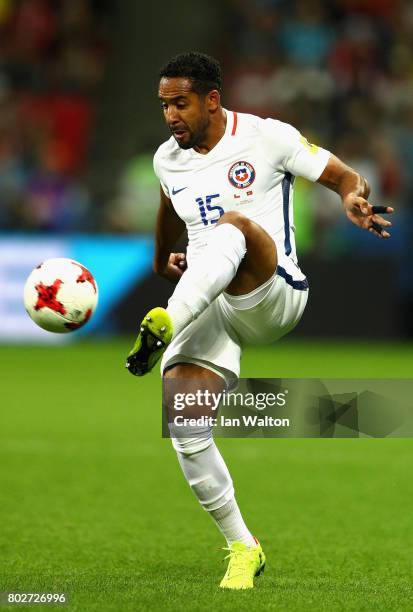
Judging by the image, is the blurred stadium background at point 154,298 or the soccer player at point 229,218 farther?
the blurred stadium background at point 154,298

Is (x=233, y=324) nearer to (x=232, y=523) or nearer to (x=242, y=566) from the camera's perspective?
(x=232, y=523)

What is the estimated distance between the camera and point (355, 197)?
4.30m

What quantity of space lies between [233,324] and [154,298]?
338 inches

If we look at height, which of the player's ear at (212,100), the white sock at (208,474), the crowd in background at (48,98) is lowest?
the white sock at (208,474)

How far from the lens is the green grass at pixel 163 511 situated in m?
4.43

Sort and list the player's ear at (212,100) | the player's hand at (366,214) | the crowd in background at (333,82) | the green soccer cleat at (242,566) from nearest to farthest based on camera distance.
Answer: the player's hand at (366,214) < the green soccer cleat at (242,566) < the player's ear at (212,100) < the crowd in background at (333,82)

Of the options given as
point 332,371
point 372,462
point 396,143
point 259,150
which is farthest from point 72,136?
point 259,150

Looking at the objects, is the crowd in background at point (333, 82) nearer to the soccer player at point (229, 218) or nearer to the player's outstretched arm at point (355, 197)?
the soccer player at point (229, 218)

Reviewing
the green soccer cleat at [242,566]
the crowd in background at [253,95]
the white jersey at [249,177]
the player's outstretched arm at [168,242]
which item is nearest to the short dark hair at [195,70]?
the white jersey at [249,177]

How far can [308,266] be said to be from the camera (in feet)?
43.8

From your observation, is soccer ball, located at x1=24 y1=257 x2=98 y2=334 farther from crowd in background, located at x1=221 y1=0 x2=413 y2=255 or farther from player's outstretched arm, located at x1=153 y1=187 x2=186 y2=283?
crowd in background, located at x1=221 y1=0 x2=413 y2=255

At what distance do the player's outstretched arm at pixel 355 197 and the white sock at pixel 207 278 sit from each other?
419 millimetres

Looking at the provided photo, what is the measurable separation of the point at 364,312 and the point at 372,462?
5.85 metres

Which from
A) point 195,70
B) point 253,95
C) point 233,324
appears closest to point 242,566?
point 233,324
